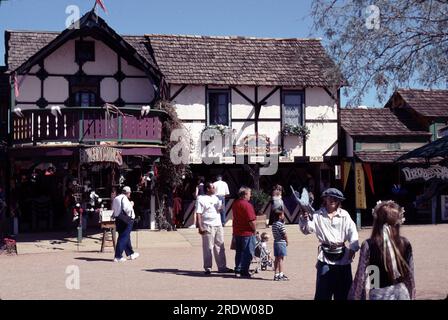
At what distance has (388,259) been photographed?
19.5ft

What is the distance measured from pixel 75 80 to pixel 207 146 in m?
5.09

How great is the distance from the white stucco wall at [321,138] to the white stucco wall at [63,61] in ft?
28.5

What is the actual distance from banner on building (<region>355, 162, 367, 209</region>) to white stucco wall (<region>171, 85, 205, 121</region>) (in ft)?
19.1

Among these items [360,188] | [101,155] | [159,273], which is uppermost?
[101,155]

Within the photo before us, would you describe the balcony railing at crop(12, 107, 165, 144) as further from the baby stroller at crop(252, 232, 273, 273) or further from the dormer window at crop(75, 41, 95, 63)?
the baby stroller at crop(252, 232, 273, 273)

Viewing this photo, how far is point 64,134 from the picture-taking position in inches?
720

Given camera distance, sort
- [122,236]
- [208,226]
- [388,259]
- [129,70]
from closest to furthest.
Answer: [388,259] < [208,226] < [122,236] < [129,70]

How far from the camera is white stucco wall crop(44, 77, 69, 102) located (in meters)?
21.9

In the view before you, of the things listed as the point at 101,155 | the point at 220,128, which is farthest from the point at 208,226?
the point at 220,128

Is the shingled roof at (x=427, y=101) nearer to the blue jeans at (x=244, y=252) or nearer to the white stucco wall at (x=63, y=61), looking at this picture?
the white stucco wall at (x=63, y=61)

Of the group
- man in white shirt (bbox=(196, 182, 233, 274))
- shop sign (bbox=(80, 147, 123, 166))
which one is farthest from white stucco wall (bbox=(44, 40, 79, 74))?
man in white shirt (bbox=(196, 182, 233, 274))

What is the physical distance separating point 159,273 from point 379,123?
1425cm

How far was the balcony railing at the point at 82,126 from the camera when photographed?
1822 cm

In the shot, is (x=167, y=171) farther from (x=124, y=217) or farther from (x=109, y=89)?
(x=124, y=217)
